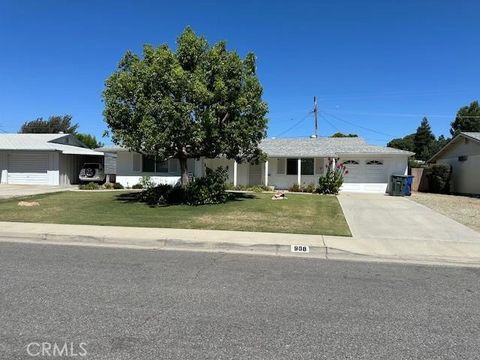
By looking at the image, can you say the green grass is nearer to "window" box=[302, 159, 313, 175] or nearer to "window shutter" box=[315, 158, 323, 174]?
"window shutter" box=[315, 158, 323, 174]

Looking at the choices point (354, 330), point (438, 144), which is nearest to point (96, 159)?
point (354, 330)

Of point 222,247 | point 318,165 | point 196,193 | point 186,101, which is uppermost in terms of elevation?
point 186,101

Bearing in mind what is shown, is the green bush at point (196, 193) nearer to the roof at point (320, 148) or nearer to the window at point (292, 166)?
the roof at point (320, 148)

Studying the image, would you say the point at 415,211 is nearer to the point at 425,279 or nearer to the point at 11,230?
the point at 425,279

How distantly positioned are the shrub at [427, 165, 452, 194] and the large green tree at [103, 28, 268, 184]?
1542 centimetres

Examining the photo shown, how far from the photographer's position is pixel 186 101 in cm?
1620

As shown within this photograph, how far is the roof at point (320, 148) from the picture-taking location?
26.7 metres

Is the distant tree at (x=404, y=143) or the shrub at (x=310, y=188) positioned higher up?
the distant tree at (x=404, y=143)

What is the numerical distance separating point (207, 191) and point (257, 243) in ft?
26.1

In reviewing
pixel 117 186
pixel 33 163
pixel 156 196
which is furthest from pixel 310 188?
pixel 33 163

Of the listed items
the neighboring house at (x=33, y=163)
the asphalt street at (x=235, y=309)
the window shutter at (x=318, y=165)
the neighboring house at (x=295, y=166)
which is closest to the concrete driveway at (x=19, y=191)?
the neighboring house at (x=33, y=163)

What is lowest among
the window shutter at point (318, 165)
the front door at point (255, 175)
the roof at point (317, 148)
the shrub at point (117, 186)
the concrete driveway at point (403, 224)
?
the concrete driveway at point (403, 224)

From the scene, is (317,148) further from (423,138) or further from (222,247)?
(423,138)

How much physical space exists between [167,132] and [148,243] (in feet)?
20.7
